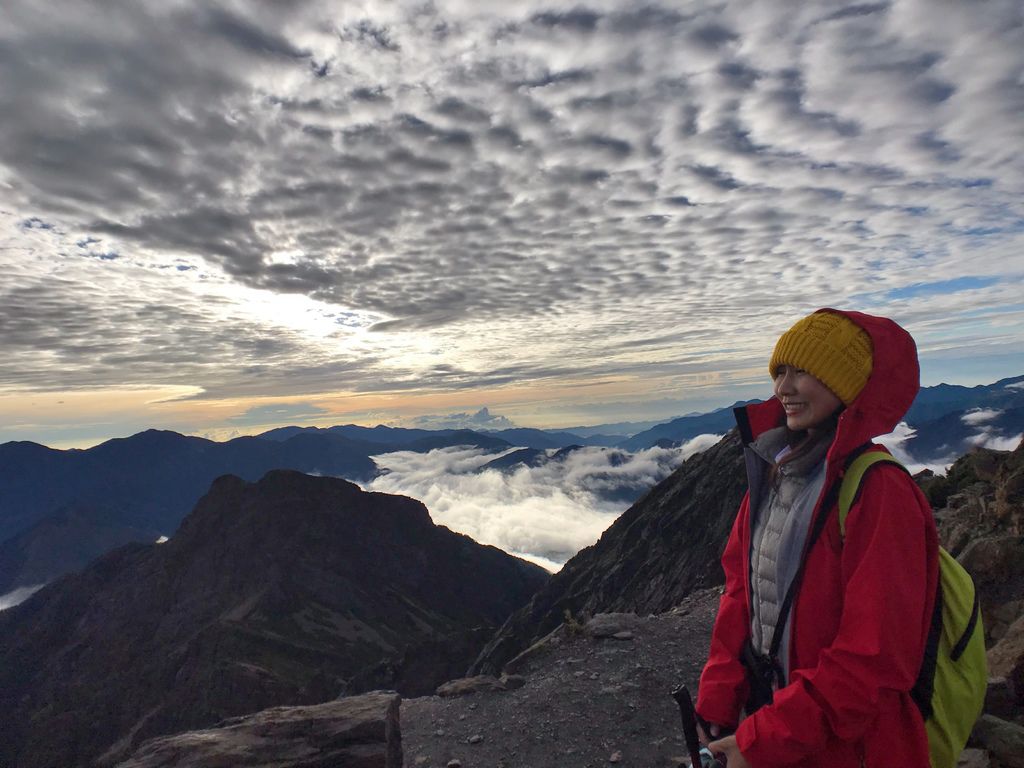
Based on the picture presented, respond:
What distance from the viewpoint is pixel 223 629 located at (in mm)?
121312

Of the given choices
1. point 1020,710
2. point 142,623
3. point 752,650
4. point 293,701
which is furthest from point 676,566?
point 142,623

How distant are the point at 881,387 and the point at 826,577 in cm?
120

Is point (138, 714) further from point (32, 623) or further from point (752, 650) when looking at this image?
point (752, 650)

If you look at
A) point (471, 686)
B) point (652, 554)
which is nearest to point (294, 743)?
point (471, 686)

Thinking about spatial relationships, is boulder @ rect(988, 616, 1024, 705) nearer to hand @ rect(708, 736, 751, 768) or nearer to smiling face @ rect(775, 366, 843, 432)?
hand @ rect(708, 736, 751, 768)

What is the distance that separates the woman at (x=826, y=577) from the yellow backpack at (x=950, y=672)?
94 mm

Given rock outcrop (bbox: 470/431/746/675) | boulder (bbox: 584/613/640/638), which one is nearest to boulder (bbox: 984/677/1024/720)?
boulder (bbox: 584/613/640/638)

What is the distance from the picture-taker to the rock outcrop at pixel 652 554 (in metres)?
74.3

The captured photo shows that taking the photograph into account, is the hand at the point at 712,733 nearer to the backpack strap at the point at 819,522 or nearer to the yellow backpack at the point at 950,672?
the backpack strap at the point at 819,522

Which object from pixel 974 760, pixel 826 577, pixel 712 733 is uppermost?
pixel 826 577

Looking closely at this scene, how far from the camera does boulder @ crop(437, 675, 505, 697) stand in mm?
14383

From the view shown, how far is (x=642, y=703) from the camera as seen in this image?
1241 centimetres

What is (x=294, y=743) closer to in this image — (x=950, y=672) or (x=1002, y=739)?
(x=950, y=672)

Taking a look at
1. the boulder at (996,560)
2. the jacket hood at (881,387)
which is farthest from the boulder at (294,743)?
the boulder at (996,560)
